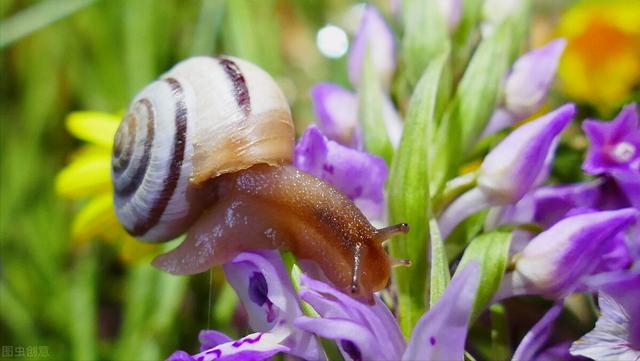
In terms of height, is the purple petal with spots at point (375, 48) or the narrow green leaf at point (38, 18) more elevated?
the narrow green leaf at point (38, 18)

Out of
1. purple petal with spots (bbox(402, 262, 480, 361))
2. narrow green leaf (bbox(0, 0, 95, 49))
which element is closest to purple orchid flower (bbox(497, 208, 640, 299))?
purple petal with spots (bbox(402, 262, 480, 361))

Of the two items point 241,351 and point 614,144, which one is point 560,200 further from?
point 241,351

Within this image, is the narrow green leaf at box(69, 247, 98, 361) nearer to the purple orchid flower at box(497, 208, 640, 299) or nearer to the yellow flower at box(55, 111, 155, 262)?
the yellow flower at box(55, 111, 155, 262)

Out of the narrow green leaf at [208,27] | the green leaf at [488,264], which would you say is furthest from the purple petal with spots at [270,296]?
the narrow green leaf at [208,27]

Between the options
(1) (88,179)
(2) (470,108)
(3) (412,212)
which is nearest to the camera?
(3) (412,212)

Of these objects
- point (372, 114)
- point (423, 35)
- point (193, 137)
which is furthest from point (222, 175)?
point (423, 35)

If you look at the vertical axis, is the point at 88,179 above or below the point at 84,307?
above

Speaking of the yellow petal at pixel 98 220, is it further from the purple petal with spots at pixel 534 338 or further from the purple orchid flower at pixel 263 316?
the purple petal with spots at pixel 534 338
